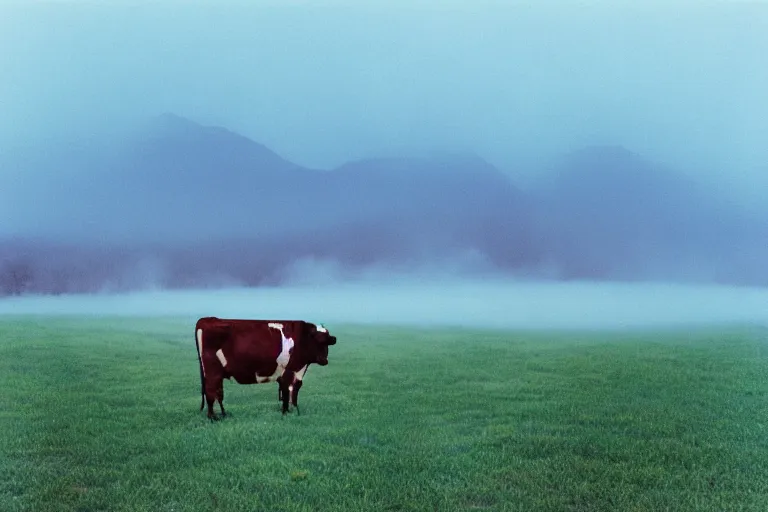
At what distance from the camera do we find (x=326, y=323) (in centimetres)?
459

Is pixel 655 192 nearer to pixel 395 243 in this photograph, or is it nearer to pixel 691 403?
pixel 691 403

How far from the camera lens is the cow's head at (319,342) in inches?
169

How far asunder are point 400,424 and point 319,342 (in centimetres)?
73

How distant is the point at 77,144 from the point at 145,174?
582 millimetres

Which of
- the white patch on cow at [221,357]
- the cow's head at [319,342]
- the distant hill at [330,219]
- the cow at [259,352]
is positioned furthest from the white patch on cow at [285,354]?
the distant hill at [330,219]

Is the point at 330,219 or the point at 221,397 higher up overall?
the point at 330,219

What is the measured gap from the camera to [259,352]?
14.0ft

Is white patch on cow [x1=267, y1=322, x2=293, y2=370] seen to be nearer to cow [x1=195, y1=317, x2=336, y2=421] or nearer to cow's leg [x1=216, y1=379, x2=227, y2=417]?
cow [x1=195, y1=317, x2=336, y2=421]

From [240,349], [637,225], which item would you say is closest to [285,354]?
[240,349]

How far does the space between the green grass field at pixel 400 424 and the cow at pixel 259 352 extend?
14 cm

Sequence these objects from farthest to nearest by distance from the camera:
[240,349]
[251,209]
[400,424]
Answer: [251,209] < [240,349] < [400,424]

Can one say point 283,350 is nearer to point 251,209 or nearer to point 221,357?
point 221,357

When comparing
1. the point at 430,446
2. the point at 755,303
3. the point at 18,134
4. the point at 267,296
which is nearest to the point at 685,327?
the point at 755,303

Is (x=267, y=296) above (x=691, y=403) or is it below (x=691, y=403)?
above
